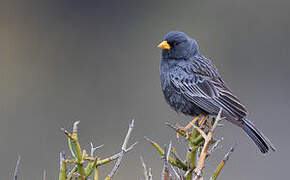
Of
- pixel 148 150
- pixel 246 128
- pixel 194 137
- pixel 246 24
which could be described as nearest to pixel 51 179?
pixel 148 150

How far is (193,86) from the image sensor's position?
198 inches

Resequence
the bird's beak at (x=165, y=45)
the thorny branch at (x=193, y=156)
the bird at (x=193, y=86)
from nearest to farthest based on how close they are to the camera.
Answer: the thorny branch at (x=193, y=156), the bird at (x=193, y=86), the bird's beak at (x=165, y=45)

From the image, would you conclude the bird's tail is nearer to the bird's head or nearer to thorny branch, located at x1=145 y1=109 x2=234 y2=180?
the bird's head

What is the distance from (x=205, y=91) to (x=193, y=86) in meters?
0.13

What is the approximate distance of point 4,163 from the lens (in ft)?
30.8

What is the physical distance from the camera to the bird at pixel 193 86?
4685 millimetres

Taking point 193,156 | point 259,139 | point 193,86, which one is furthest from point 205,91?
point 193,156

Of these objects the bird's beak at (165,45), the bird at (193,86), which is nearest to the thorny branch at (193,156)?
the bird at (193,86)

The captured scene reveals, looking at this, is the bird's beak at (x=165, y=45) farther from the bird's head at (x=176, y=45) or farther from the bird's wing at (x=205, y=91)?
the bird's wing at (x=205, y=91)

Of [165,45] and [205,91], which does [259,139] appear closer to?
[205,91]

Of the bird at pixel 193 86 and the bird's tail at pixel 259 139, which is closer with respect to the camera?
the bird's tail at pixel 259 139

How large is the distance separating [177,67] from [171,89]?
22cm

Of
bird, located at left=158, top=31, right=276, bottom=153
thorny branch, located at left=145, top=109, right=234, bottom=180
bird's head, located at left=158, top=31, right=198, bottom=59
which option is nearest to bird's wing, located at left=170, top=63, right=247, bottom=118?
bird, located at left=158, top=31, right=276, bottom=153

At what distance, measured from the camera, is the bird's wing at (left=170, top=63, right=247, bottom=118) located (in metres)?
4.69
